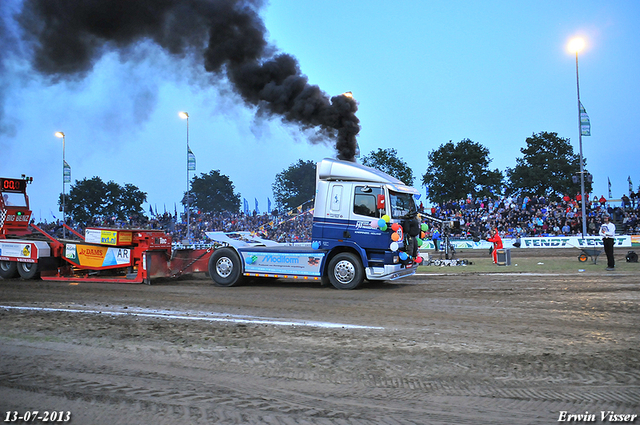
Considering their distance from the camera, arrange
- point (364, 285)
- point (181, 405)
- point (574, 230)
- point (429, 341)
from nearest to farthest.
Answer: point (181, 405)
point (429, 341)
point (364, 285)
point (574, 230)

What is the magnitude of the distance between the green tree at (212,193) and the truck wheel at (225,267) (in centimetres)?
7042

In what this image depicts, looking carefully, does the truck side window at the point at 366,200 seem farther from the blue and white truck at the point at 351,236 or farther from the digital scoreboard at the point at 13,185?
the digital scoreboard at the point at 13,185

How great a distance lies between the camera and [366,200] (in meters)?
11.1

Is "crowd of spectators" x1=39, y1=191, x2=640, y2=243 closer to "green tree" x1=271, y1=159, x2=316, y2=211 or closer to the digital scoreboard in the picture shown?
the digital scoreboard

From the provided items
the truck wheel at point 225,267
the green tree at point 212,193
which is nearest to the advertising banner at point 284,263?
the truck wheel at point 225,267

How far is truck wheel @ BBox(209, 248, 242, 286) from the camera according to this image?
39.3 ft

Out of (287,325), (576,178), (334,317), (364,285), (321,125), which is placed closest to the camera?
(287,325)

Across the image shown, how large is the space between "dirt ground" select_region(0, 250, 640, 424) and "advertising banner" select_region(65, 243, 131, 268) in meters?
3.51

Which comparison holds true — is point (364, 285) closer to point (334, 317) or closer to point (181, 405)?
point (334, 317)

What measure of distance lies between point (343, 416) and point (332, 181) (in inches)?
329

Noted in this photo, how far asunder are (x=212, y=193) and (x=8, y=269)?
69.3 meters

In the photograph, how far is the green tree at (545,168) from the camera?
54531 millimetres

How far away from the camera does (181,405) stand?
3672mm

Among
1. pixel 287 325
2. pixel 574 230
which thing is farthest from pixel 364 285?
pixel 574 230
